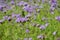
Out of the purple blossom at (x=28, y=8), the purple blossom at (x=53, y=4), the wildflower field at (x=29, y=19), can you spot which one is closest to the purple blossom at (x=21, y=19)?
the wildflower field at (x=29, y=19)

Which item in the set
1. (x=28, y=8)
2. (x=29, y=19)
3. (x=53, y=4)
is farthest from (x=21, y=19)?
(x=53, y=4)

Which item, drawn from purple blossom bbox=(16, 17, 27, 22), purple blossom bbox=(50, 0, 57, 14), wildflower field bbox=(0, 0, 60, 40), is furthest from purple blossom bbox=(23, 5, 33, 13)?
purple blossom bbox=(50, 0, 57, 14)

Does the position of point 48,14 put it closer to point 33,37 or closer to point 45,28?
point 45,28

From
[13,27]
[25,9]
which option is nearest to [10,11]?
[25,9]

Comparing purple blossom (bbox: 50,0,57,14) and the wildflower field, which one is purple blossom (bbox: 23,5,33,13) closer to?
the wildflower field

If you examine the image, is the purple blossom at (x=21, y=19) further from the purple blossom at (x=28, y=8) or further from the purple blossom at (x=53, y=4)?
the purple blossom at (x=53, y=4)

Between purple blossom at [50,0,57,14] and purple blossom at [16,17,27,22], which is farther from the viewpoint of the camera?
purple blossom at [50,0,57,14]

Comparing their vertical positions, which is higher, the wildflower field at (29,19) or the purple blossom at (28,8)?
the purple blossom at (28,8)

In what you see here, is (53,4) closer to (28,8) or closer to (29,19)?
(28,8)
